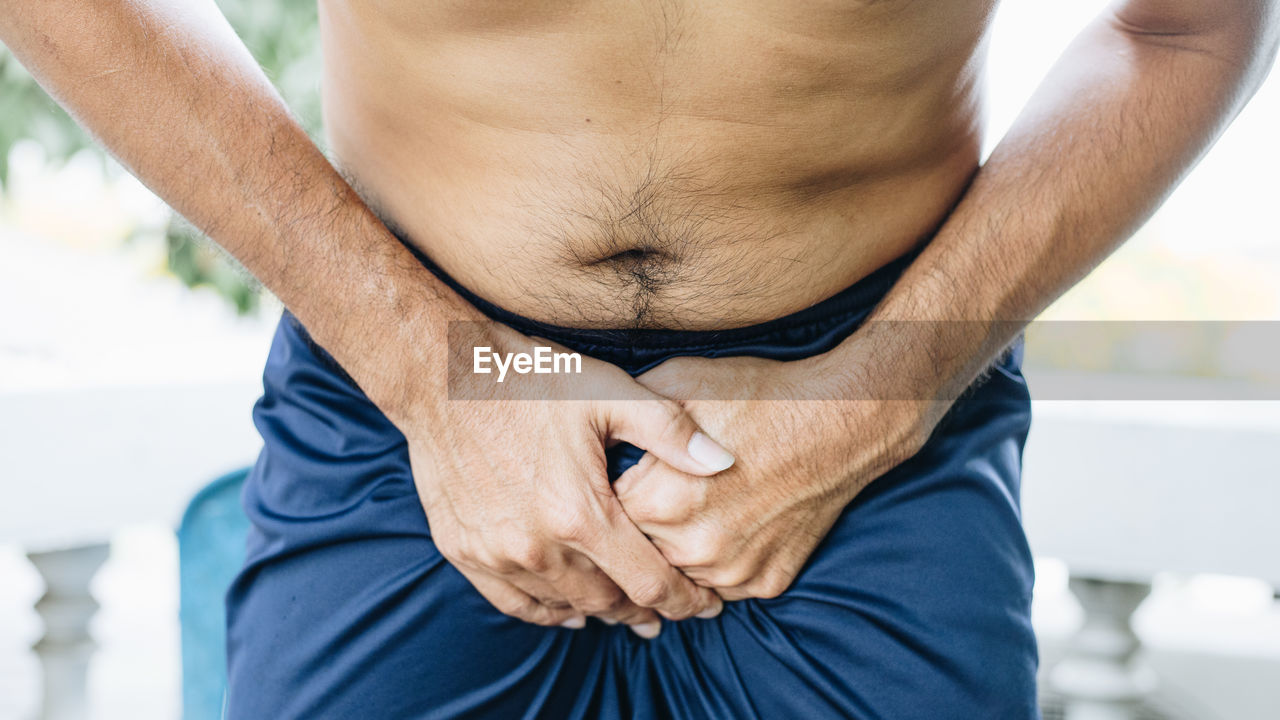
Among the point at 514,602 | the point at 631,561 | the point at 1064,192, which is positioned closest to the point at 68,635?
the point at 514,602

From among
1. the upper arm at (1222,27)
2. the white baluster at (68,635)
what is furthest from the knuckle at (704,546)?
the white baluster at (68,635)

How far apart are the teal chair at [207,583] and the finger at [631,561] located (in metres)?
0.55

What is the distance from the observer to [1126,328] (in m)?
3.07

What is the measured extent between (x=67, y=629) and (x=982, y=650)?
118cm

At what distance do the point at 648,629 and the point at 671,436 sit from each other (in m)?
0.20

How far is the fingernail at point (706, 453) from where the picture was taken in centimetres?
70

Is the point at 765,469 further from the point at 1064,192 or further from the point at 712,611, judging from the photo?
the point at 1064,192

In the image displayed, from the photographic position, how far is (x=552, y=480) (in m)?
0.71

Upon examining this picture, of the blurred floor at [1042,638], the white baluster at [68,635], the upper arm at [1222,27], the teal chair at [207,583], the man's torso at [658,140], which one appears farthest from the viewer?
the blurred floor at [1042,638]

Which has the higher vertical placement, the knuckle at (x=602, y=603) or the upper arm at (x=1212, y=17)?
the upper arm at (x=1212, y=17)

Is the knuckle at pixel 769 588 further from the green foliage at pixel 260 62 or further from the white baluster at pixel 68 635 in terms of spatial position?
the green foliage at pixel 260 62

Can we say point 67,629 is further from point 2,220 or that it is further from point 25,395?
point 2,220

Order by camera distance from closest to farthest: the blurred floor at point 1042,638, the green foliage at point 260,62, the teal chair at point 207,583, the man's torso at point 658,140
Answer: the man's torso at point 658,140
the teal chair at point 207,583
the blurred floor at point 1042,638
the green foliage at point 260,62

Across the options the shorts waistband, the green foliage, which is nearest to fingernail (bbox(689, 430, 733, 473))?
the shorts waistband
